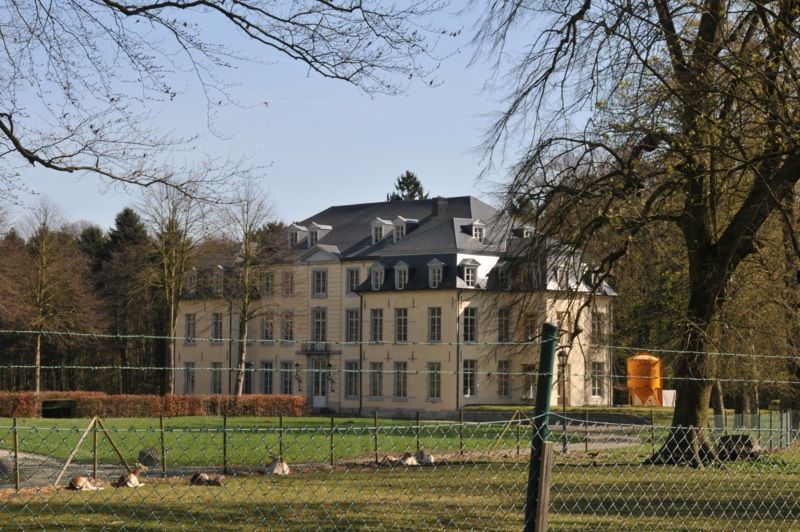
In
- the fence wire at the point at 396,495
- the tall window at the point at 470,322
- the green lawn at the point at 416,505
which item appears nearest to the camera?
the fence wire at the point at 396,495

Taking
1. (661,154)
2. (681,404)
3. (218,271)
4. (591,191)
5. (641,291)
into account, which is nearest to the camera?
(661,154)

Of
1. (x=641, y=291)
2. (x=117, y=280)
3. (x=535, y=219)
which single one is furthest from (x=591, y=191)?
(x=117, y=280)

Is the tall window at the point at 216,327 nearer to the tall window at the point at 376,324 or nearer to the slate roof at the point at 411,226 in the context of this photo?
the slate roof at the point at 411,226

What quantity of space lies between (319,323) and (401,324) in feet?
18.1

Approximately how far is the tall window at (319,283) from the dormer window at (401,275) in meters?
5.08

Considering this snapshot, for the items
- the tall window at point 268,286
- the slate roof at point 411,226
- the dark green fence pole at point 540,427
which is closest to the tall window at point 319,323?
the tall window at point 268,286

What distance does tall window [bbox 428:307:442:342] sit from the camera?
5281 centimetres

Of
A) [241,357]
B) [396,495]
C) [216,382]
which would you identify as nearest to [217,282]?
[241,357]

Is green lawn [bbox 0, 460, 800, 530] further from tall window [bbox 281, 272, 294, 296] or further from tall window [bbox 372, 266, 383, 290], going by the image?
tall window [bbox 281, 272, 294, 296]

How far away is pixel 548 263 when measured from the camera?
19.1 m

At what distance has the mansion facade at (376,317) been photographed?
52.0 meters

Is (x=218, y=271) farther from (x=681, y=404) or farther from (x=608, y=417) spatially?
(x=681, y=404)

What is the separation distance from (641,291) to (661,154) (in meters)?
13.2

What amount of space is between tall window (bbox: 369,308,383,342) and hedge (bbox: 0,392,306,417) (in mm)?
5720
